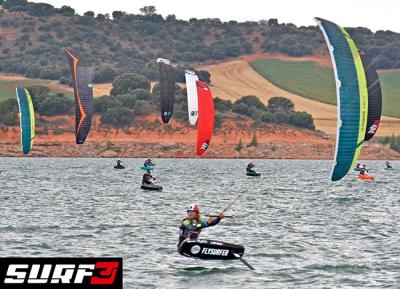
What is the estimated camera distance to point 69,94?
167 meters

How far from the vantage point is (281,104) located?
16950 cm

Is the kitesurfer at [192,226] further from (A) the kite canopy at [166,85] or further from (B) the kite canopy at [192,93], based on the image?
(A) the kite canopy at [166,85]

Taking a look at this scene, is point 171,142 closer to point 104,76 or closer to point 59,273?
point 104,76

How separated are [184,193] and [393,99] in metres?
141

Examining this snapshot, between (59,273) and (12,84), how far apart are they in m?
164

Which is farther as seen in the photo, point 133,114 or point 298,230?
point 133,114

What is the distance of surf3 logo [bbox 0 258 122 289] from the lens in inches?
707

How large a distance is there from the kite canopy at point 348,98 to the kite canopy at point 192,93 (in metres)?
32.8

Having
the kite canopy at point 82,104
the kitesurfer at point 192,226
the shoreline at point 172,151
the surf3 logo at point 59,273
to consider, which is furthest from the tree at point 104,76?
the surf3 logo at point 59,273

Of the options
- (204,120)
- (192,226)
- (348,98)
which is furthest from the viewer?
(204,120)

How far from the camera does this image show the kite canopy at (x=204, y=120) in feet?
205

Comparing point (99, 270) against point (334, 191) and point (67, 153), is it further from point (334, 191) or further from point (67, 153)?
point (67, 153)

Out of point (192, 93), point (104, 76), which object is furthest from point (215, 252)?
point (104, 76)

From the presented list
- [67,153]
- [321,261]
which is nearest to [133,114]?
[67,153]
